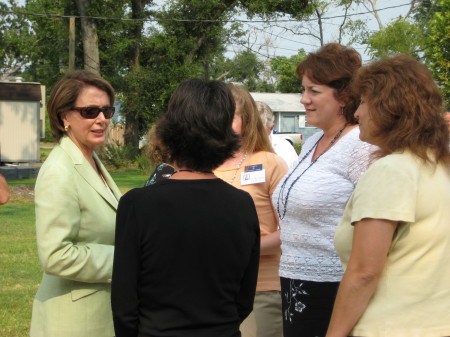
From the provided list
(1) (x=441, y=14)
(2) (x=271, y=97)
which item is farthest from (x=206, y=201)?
(2) (x=271, y=97)

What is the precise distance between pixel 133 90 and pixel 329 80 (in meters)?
31.7

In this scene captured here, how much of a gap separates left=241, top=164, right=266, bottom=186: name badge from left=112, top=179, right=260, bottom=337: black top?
1.42m

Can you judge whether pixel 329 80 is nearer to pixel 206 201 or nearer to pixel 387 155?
pixel 387 155

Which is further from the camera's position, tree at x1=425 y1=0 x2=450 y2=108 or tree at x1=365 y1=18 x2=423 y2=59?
tree at x1=365 y1=18 x2=423 y2=59

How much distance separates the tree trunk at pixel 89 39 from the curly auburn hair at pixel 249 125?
2879cm

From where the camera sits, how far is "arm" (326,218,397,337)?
229 cm

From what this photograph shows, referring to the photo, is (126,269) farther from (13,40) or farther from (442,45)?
(13,40)

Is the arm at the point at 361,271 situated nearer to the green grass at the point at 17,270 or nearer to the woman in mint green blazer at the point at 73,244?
the woman in mint green blazer at the point at 73,244

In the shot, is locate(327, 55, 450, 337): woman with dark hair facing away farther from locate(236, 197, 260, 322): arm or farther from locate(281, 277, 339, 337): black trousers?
locate(281, 277, 339, 337): black trousers

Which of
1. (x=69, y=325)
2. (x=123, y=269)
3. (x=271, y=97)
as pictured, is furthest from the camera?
(x=271, y=97)

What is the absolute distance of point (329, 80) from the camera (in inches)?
134

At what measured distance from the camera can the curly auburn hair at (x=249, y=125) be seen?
13.0 ft

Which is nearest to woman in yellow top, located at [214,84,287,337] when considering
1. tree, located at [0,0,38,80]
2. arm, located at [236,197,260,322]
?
arm, located at [236,197,260,322]

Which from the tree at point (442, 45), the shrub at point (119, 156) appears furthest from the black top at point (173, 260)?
the shrub at point (119, 156)
